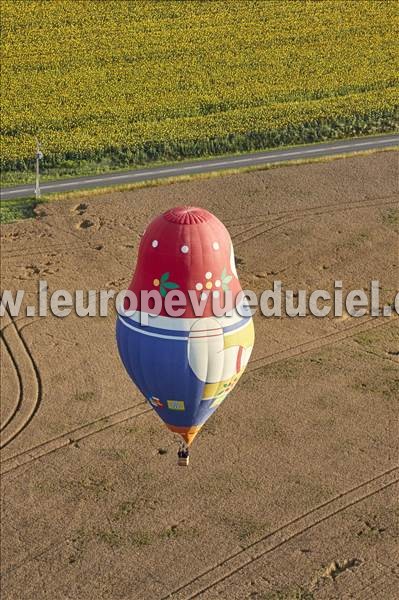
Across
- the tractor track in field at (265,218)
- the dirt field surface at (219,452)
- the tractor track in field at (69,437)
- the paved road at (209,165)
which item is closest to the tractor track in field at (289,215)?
the tractor track in field at (265,218)

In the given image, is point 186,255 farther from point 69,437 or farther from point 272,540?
point 69,437

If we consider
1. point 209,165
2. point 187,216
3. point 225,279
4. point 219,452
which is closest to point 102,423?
point 219,452

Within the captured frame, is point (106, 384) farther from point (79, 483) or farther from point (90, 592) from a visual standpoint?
point (90, 592)

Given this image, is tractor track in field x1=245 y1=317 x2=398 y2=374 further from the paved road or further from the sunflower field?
the sunflower field

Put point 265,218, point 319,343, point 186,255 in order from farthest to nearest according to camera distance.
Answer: point 265,218 < point 319,343 < point 186,255

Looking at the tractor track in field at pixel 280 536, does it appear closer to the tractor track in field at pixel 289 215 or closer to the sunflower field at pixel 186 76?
the tractor track in field at pixel 289 215
